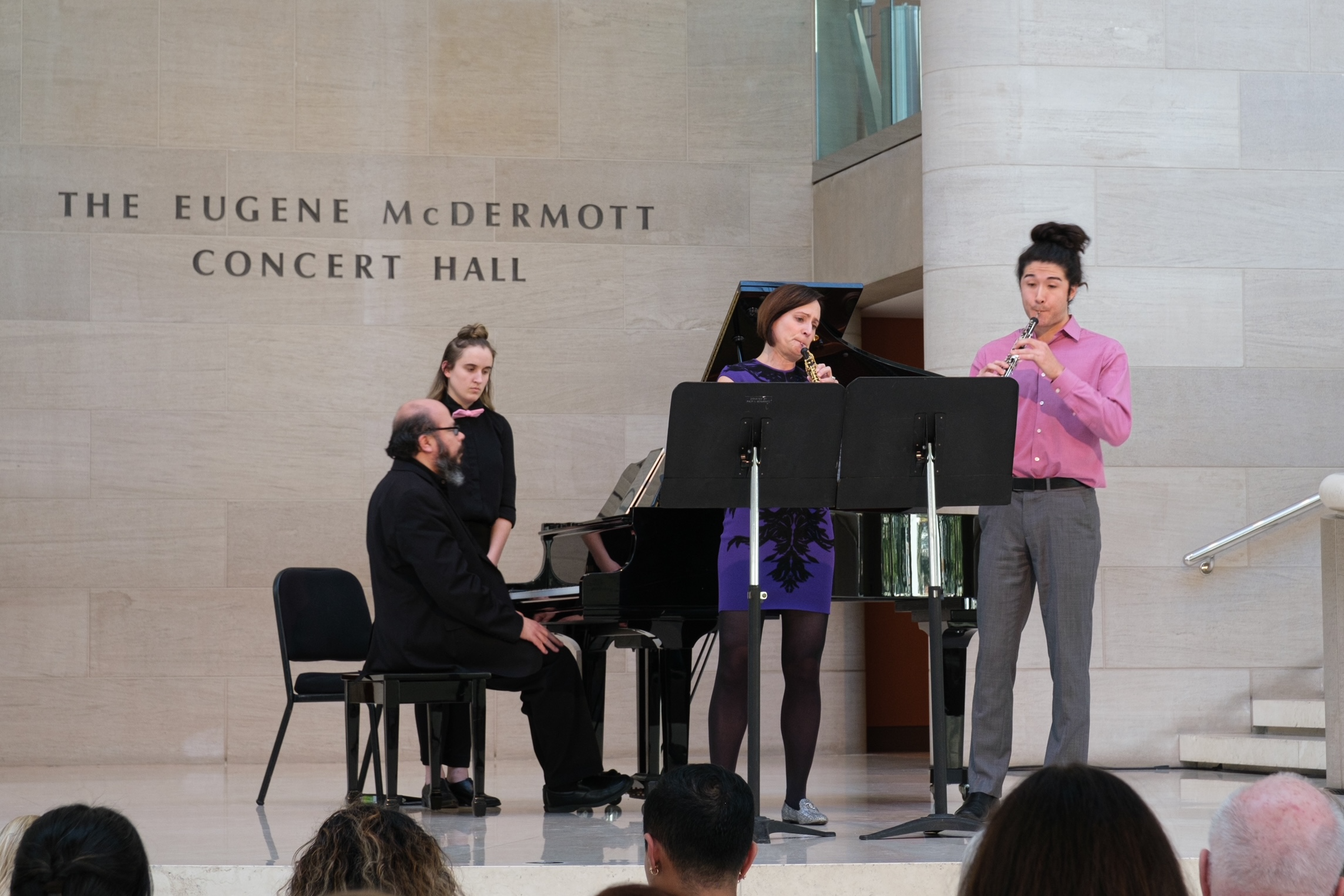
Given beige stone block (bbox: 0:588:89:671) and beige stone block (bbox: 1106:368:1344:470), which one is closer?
beige stone block (bbox: 1106:368:1344:470)

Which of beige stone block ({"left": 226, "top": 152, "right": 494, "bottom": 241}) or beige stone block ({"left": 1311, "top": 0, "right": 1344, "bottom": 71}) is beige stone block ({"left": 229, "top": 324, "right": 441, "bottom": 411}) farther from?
beige stone block ({"left": 1311, "top": 0, "right": 1344, "bottom": 71})

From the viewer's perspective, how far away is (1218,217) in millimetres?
6973

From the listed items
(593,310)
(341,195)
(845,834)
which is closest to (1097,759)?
(845,834)

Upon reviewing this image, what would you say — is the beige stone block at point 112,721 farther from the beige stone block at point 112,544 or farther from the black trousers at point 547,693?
the black trousers at point 547,693

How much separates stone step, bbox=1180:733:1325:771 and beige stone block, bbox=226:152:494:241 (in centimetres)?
419

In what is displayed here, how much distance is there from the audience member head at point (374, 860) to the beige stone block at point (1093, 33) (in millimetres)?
5605

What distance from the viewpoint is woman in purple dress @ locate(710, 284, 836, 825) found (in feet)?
14.5

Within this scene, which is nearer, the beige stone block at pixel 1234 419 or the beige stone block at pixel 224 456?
the beige stone block at pixel 1234 419

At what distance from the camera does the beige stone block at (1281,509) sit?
22.6 ft

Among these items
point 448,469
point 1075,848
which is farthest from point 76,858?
point 448,469

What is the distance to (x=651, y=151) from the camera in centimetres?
844

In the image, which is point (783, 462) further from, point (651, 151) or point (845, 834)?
point (651, 151)

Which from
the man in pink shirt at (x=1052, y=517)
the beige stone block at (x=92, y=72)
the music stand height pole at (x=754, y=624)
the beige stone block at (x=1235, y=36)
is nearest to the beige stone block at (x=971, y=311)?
the beige stone block at (x=1235, y=36)

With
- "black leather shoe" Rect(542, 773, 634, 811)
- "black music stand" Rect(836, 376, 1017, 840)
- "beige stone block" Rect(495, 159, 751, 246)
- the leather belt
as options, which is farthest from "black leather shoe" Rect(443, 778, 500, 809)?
"beige stone block" Rect(495, 159, 751, 246)
